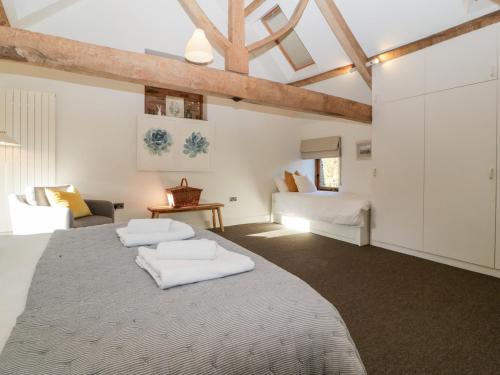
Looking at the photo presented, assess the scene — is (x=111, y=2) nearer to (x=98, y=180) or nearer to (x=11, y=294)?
(x=98, y=180)

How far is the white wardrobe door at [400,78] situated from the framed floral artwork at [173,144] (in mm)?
2594

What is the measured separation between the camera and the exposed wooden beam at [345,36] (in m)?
3.56

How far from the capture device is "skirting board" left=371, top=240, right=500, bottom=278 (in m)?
2.84

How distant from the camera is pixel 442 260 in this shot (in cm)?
A: 319

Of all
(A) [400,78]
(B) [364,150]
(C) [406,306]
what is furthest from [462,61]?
(C) [406,306]

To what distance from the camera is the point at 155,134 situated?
4.34m

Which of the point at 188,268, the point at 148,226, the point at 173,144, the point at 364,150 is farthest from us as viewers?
the point at 364,150

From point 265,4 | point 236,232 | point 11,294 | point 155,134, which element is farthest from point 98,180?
point 265,4

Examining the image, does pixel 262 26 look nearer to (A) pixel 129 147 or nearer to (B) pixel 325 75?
(B) pixel 325 75

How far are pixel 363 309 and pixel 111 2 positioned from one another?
15.6 ft

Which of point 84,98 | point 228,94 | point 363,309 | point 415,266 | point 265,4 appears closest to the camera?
point 363,309

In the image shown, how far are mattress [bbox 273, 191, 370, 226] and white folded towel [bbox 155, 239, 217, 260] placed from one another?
292cm

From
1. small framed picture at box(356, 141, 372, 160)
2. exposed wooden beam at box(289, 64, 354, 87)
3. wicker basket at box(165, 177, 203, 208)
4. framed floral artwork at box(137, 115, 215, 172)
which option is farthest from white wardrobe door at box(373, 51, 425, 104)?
wicker basket at box(165, 177, 203, 208)

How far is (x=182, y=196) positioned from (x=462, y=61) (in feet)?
12.1
